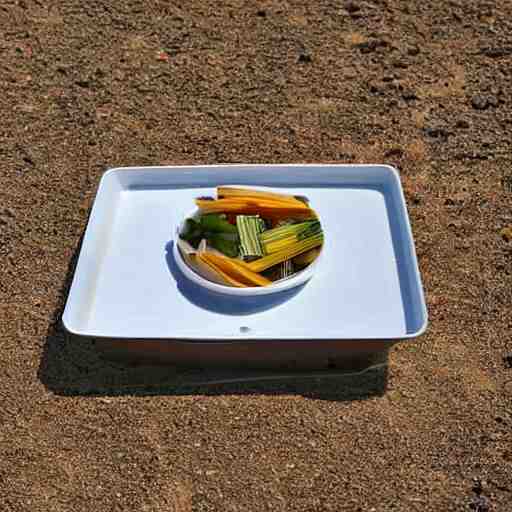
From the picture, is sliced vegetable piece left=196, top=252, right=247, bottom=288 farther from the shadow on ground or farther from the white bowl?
the shadow on ground

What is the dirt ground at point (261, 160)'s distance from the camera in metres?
3.38

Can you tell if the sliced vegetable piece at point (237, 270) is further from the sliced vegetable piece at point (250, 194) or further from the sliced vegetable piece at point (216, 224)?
the sliced vegetable piece at point (250, 194)

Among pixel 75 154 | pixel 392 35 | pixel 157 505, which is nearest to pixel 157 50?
pixel 75 154

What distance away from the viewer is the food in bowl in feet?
12.0

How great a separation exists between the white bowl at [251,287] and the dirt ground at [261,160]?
15.5 inches

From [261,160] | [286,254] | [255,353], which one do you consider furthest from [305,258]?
[261,160]

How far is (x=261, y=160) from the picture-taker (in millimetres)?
4824

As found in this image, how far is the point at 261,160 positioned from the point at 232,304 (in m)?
1.34

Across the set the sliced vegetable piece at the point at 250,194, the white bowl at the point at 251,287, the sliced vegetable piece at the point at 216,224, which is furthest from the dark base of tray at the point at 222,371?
the sliced vegetable piece at the point at 250,194

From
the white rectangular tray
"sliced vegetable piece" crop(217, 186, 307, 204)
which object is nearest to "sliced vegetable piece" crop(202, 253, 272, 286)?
the white rectangular tray

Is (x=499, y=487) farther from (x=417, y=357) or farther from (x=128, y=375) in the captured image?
(x=128, y=375)

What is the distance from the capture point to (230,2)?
5.95m

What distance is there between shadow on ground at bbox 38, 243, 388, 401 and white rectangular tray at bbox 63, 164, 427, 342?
187mm

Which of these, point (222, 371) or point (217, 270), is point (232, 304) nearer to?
point (217, 270)
